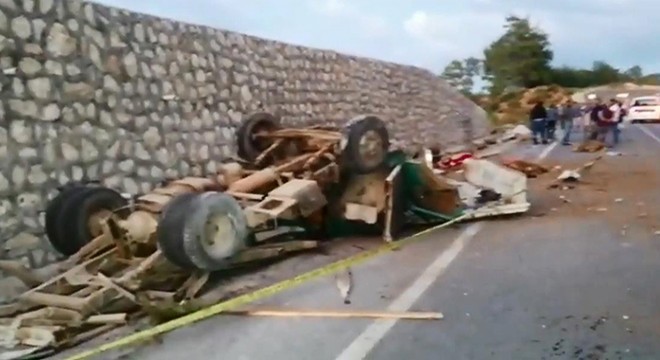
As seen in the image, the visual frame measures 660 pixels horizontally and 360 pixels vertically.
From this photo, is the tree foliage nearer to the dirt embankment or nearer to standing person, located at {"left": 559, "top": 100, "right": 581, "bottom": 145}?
the dirt embankment

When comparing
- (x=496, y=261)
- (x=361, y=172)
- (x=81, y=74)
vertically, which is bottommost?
(x=496, y=261)

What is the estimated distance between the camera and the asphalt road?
5.90 metres

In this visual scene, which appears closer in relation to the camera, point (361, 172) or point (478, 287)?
point (478, 287)

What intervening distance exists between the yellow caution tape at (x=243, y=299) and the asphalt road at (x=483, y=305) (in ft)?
0.40

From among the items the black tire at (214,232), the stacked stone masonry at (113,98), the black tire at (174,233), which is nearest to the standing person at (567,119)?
the stacked stone masonry at (113,98)

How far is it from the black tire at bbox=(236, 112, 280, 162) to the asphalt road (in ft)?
11.8

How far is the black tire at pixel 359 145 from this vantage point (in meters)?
11.0

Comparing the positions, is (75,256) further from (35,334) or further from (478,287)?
(478,287)

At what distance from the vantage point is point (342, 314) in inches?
271

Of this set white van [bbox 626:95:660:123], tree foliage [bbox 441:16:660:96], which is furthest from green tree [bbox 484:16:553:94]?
white van [bbox 626:95:660:123]

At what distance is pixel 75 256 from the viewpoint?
8484 mm

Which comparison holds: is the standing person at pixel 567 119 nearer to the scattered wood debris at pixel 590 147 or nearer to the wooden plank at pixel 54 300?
the scattered wood debris at pixel 590 147

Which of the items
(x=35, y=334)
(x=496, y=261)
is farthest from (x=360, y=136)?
(x=35, y=334)

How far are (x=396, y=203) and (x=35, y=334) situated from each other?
5477 millimetres
